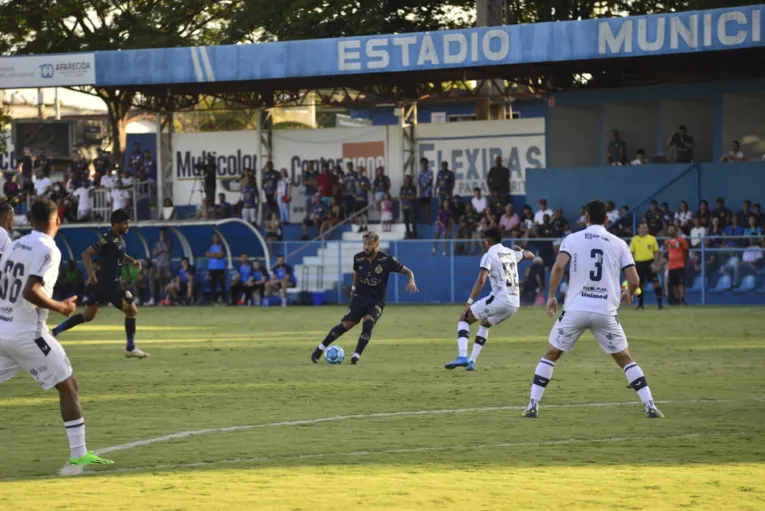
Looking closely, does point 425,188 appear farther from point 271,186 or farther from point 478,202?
point 271,186

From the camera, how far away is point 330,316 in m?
31.7

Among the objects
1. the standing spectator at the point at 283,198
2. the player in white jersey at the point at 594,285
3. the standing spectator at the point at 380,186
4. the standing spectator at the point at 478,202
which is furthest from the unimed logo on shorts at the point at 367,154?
the player in white jersey at the point at 594,285

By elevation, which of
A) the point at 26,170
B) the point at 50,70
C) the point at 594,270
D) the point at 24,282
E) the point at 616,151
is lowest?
the point at 594,270

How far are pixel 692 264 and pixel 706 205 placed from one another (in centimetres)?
226

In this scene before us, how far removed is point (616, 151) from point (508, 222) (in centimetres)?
515

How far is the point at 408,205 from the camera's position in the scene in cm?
3953

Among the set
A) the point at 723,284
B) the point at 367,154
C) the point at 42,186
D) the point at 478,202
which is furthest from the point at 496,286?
the point at 42,186

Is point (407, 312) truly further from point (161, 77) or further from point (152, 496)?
Result: point (152, 496)

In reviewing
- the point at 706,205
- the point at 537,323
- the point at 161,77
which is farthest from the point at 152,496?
the point at 161,77

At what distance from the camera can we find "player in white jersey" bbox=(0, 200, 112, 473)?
31.7 feet

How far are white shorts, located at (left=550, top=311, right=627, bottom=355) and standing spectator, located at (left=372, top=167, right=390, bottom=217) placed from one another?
28.6 meters

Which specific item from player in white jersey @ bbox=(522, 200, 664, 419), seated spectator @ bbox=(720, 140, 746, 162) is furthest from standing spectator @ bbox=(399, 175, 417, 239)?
player in white jersey @ bbox=(522, 200, 664, 419)

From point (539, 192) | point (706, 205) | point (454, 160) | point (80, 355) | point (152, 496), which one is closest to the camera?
point (152, 496)

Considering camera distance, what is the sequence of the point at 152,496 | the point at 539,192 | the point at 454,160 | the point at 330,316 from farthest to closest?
the point at 454,160, the point at 539,192, the point at 330,316, the point at 152,496
